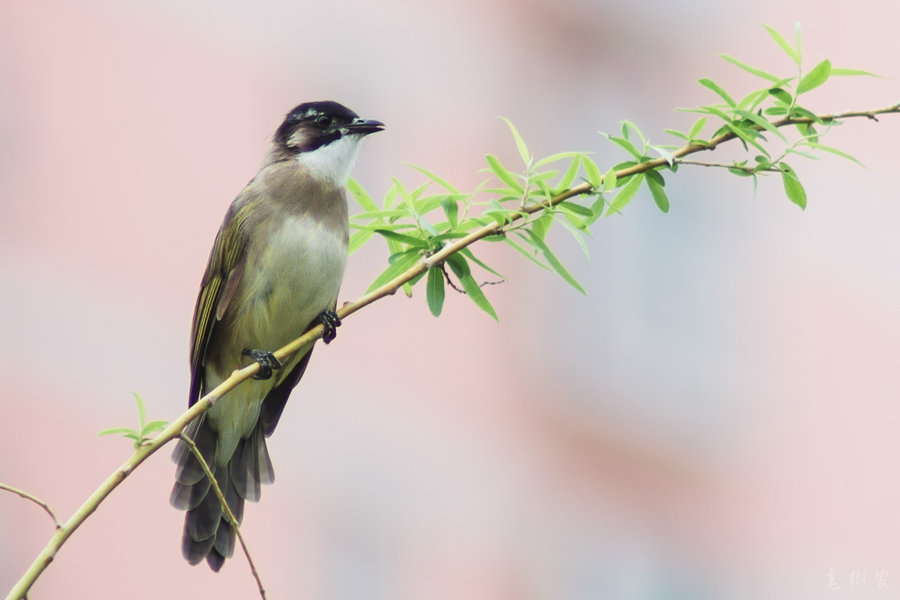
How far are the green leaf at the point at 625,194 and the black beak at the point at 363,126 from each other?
1.99 m

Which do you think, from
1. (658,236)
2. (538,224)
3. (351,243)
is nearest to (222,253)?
(351,243)

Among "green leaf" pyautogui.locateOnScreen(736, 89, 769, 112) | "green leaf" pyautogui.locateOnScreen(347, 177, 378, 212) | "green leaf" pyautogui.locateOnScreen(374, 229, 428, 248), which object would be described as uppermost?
"green leaf" pyautogui.locateOnScreen(736, 89, 769, 112)

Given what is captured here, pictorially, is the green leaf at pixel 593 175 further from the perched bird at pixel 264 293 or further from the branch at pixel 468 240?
the perched bird at pixel 264 293

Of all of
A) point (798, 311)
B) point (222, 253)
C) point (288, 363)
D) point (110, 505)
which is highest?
point (222, 253)

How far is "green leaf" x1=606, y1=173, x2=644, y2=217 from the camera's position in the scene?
85.6 inches

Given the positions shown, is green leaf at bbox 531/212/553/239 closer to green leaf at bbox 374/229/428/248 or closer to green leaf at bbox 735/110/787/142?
green leaf at bbox 374/229/428/248

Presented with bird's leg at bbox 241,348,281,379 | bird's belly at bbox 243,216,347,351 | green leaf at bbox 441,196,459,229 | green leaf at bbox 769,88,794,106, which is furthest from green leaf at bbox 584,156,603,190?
bird's belly at bbox 243,216,347,351

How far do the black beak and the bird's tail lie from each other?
1150 mm

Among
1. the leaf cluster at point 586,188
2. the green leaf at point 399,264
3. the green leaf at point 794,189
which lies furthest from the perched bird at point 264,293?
the green leaf at point 794,189

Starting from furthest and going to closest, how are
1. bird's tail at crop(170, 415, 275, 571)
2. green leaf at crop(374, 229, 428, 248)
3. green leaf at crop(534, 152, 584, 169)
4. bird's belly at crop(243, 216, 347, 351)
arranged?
bird's belly at crop(243, 216, 347, 351), bird's tail at crop(170, 415, 275, 571), green leaf at crop(374, 229, 428, 248), green leaf at crop(534, 152, 584, 169)

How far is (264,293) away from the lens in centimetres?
405

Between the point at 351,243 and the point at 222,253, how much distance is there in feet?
5.30

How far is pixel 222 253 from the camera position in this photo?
4180mm

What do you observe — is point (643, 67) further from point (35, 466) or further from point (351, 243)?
point (351, 243)
